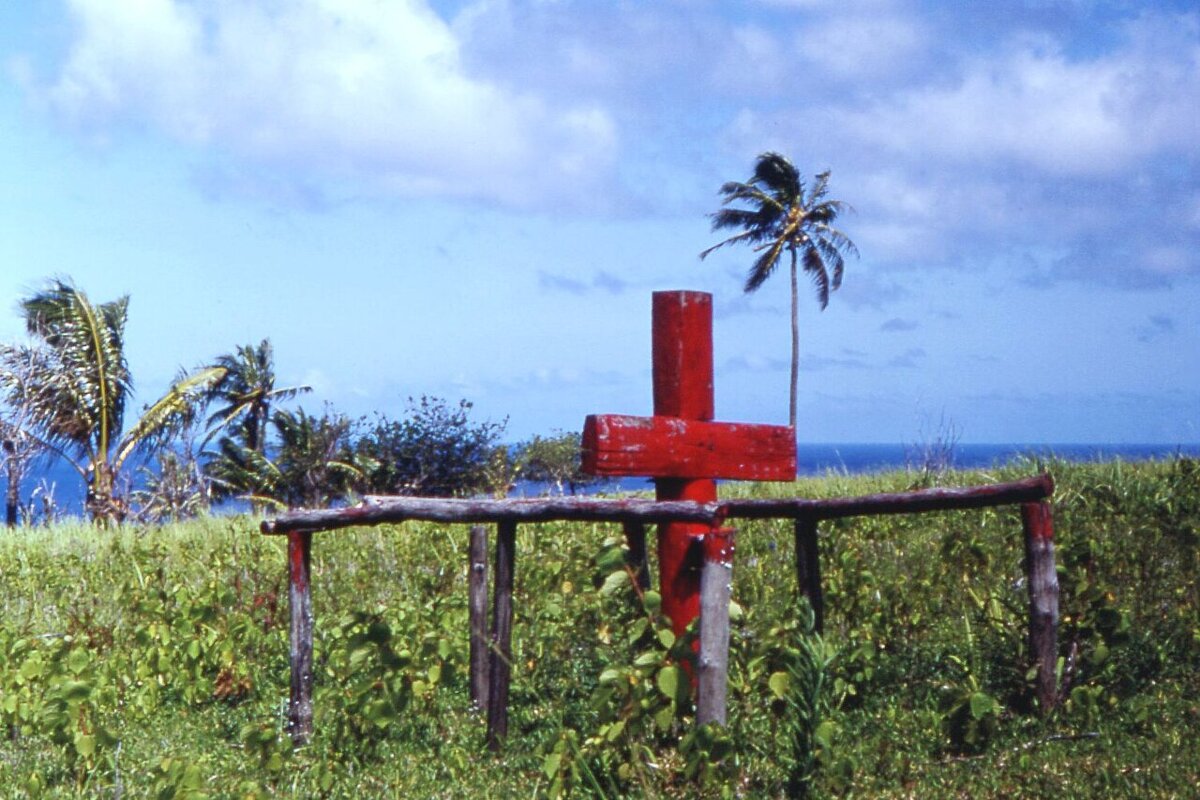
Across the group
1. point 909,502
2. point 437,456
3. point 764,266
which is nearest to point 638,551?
point 909,502

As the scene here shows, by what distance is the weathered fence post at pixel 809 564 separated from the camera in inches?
242

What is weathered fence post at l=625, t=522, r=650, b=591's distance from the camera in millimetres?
5727

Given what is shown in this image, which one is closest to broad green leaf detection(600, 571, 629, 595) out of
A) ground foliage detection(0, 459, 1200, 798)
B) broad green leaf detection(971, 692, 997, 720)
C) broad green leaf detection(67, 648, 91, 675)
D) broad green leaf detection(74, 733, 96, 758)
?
ground foliage detection(0, 459, 1200, 798)

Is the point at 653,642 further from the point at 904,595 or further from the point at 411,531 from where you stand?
the point at 411,531

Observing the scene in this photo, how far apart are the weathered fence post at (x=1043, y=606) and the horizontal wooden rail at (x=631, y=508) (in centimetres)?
20

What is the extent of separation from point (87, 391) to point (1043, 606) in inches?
932

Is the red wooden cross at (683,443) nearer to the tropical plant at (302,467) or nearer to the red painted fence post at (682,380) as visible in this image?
the red painted fence post at (682,380)

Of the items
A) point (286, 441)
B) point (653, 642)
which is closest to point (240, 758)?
point (653, 642)

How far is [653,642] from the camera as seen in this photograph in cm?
504

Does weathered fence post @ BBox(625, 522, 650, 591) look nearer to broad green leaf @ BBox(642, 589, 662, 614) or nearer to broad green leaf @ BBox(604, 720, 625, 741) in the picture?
broad green leaf @ BBox(642, 589, 662, 614)

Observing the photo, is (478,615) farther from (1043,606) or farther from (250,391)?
(250,391)

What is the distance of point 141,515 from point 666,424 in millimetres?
19440

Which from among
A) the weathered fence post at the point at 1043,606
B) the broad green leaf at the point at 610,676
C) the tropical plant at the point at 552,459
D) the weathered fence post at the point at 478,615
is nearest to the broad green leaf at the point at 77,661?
the weathered fence post at the point at 478,615

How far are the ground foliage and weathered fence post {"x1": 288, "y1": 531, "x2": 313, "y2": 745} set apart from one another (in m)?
0.11
